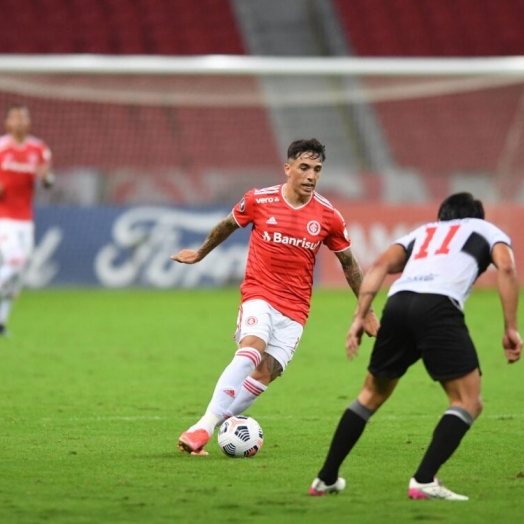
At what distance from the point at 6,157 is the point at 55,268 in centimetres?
683

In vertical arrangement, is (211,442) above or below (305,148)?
below

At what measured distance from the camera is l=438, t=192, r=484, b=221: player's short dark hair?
6594mm

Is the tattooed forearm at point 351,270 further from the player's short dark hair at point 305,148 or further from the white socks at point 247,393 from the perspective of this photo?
the white socks at point 247,393

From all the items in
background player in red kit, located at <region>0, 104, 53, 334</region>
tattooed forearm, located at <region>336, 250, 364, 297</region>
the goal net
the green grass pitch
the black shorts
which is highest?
the goal net

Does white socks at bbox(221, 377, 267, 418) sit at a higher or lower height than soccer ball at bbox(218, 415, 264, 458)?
higher

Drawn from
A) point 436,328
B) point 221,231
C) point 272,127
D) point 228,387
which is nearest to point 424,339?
point 436,328

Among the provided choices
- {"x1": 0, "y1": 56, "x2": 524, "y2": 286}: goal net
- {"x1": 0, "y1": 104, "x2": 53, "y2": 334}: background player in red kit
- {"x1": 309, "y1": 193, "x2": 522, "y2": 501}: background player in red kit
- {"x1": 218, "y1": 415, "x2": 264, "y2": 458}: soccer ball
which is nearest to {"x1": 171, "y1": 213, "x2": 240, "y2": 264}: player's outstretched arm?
Answer: {"x1": 218, "y1": 415, "x2": 264, "y2": 458}: soccer ball

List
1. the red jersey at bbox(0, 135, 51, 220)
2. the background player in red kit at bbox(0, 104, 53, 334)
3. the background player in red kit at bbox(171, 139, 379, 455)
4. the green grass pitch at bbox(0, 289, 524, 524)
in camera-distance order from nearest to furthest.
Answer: the green grass pitch at bbox(0, 289, 524, 524), the background player in red kit at bbox(171, 139, 379, 455), the background player in red kit at bbox(0, 104, 53, 334), the red jersey at bbox(0, 135, 51, 220)

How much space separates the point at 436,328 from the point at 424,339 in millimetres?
87

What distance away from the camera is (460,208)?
21.6 ft

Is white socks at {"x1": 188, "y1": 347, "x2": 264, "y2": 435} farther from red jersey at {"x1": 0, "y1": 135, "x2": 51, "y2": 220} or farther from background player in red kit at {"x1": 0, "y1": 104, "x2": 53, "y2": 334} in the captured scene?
red jersey at {"x1": 0, "y1": 135, "x2": 51, "y2": 220}

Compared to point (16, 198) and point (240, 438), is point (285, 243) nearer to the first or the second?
point (240, 438)

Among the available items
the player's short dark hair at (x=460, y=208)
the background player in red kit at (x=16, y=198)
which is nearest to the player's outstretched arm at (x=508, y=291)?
the player's short dark hair at (x=460, y=208)

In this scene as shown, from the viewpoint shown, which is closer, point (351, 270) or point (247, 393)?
point (247, 393)
